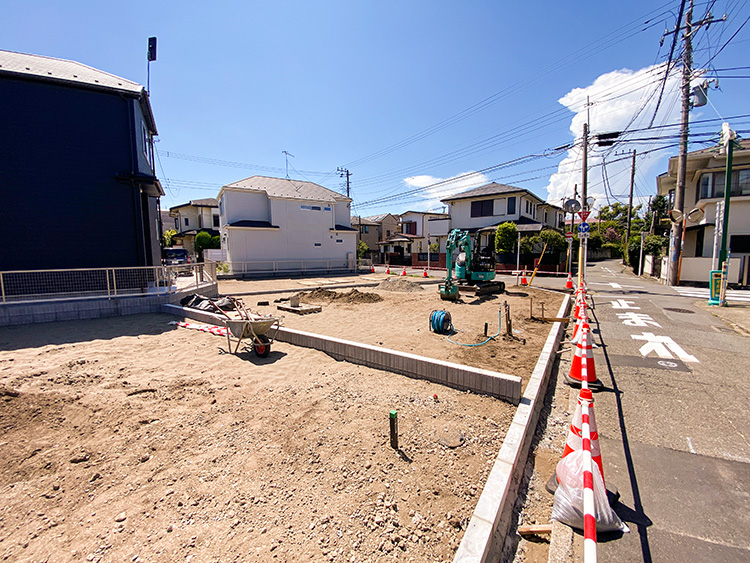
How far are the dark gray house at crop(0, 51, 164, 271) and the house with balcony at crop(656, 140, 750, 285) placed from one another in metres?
24.7

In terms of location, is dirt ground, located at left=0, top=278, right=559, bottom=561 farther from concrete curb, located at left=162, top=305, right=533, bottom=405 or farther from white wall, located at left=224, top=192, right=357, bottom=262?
white wall, located at left=224, top=192, right=357, bottom=262

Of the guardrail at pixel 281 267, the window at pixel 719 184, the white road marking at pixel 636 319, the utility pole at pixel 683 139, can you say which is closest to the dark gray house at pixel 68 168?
the guardrail at pixel 281 267

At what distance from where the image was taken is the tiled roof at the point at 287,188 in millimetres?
23859

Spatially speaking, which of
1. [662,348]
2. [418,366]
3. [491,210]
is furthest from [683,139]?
[418,366]

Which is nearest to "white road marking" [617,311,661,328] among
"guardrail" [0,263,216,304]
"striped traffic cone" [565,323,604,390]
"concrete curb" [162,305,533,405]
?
"striped traffic cone" [565,323,604,390]

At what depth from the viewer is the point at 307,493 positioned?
8.55 feet

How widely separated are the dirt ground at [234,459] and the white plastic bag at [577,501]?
0.61 meters

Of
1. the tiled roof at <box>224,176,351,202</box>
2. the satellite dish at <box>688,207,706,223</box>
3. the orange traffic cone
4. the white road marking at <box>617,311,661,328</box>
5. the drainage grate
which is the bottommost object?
the white road marking at <box>617,311,661,328</box>

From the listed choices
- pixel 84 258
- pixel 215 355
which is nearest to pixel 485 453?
pixel 215 355

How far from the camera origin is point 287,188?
25.7 m

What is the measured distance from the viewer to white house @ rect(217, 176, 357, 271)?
22572 mm

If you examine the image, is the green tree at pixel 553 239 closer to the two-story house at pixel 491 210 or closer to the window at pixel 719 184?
the two-story house at pixel 491 210

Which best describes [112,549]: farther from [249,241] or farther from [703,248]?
[703,248]

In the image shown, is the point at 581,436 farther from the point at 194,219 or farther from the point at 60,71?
the point at 194,219
